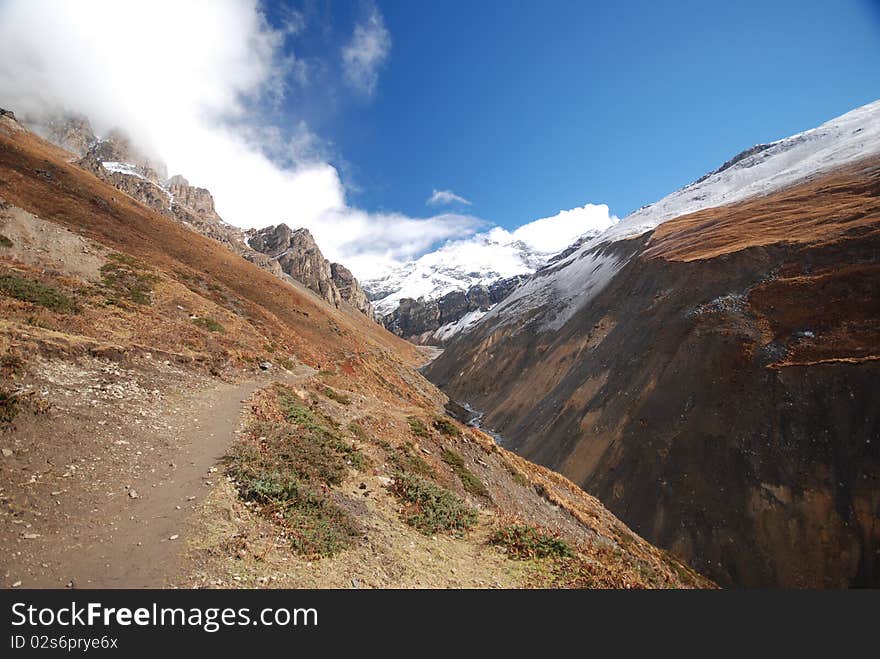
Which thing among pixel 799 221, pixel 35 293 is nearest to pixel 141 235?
pixel 35 293

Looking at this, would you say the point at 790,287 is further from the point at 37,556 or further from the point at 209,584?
the point at 37,556

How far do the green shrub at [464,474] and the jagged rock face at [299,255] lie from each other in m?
133

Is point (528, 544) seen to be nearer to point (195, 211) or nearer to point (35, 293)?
point (35, 293)

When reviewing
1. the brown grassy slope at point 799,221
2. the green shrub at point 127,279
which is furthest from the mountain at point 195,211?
the brown grassy slope at point 799,221

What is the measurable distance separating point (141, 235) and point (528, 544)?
49302mm

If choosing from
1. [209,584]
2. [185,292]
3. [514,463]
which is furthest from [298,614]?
[185,292]

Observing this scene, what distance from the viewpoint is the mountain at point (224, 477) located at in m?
6.91

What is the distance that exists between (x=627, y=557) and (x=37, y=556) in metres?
18.0

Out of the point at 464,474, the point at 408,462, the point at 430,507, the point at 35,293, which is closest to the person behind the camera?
the point at 430,507

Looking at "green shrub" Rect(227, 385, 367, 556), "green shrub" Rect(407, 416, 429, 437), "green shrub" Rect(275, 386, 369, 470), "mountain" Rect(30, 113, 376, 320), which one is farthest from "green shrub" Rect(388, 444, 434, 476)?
"mountain" Rect(30, 113, 376, 320)

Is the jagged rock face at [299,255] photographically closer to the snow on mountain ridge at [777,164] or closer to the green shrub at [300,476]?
the snow on mountain ridge at [777,164]

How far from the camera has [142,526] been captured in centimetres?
732

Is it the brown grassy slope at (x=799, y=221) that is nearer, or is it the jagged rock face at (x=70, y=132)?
the brown grassy slope at (x=799, y=221)

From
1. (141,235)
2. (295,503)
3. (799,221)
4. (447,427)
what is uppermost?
(799,221)
